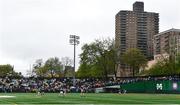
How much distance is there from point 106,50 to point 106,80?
32.3 m

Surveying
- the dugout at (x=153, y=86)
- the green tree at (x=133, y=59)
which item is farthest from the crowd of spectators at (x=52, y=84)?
the green tree at (x=133, y=59)

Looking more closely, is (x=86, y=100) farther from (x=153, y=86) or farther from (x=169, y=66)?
(x=169, y=66)

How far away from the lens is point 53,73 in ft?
622

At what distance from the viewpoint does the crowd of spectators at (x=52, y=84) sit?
87.4m

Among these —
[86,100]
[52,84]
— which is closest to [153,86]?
[52,84]

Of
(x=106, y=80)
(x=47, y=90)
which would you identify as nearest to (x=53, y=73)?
(x=106, y=80)

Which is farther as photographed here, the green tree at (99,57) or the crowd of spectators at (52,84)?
the green tree at (99,57)

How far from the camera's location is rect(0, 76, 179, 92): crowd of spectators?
87.4 m

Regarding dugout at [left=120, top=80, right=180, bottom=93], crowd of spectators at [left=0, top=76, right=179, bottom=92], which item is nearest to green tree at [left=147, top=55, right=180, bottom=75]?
crowd of spectators at [left=0, top=76, right=179, bottom=92]

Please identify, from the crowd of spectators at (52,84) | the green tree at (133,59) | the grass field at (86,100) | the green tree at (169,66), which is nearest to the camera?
the grass field at (86,100)

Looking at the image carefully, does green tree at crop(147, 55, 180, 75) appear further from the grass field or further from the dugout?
the grass field

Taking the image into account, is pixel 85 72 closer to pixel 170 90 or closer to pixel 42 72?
pixel 42 72

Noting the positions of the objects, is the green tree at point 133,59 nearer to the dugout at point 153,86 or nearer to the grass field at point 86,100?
the dugout at point 153,86

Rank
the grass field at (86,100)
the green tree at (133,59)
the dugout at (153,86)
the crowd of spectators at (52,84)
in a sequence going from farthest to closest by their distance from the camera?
the green tree at (133,59) < the crowd of spectators at (52,84) < the dugout at (153,86) < the grass field at (86,100)
